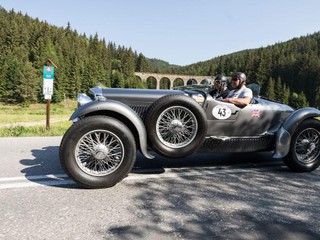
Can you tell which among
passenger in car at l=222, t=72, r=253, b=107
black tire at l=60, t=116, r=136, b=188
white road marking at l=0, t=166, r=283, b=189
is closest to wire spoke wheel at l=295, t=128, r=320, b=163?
white road marking at l=0, t=166, r=283, b=189

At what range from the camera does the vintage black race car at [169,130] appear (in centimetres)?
340

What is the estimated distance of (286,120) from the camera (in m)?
4.40

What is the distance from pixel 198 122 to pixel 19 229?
232 cm

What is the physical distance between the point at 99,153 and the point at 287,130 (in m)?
2.72

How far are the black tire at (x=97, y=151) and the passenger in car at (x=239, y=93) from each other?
5.39 feet

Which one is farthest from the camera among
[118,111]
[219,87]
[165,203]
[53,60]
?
[53,60]

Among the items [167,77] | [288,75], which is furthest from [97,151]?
[288,75]

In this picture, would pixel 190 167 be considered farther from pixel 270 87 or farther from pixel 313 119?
pixel 270 87

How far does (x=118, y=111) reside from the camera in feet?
11.6

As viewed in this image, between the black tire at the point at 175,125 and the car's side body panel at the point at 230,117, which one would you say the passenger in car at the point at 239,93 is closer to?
the car's side body panel at the point at 230,117

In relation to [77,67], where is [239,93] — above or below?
below

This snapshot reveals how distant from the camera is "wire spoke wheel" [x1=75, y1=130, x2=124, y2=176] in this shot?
3393 millimetres

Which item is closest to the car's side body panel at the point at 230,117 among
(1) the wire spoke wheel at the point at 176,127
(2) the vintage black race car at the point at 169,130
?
(2) the vintage black race car at the point at 169,130

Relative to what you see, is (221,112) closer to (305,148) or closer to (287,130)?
(287,130)
